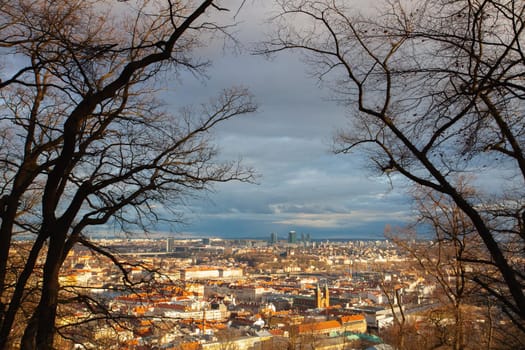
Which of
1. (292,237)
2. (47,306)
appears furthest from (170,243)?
(292,237)

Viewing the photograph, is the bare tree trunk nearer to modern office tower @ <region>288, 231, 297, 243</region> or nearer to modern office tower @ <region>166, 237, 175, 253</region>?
modern office tower @ <region>166, 237, 175, 253</region>

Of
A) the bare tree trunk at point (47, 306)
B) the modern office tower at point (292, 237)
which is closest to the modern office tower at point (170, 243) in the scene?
the bare tree trunk at point (47, 306)

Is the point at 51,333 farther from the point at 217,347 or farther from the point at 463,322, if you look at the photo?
the point at 217,347

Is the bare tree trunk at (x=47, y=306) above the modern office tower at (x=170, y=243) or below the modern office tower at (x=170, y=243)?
below

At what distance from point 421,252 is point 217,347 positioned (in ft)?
37.4

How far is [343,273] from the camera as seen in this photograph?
89.4 meters

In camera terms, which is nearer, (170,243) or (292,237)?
Result: (170,243)

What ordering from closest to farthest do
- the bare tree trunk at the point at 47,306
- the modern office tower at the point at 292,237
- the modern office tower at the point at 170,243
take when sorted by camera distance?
the bare tree trunk at the point at 47,306 < the modern office tower at the point at 170,243 < the modern office tower at the point at 292,237

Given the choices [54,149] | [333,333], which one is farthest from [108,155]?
[333,333]

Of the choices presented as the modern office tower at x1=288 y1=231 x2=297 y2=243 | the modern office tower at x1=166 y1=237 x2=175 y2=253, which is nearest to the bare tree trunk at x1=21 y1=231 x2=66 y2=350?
the modern office tower at x1=166 y1=237 x2=175 y2=253

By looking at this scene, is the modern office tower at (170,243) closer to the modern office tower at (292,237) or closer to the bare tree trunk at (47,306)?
the bare tree trunk at (47,306)

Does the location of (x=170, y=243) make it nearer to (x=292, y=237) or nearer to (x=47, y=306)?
(x=47, y=306)

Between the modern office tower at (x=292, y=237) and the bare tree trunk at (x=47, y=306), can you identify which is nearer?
the bare tree trunk at (x=47, y=306)

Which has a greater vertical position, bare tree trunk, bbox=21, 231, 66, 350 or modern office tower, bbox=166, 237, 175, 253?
modern office tower, bbox=166, 237, 175, 253
